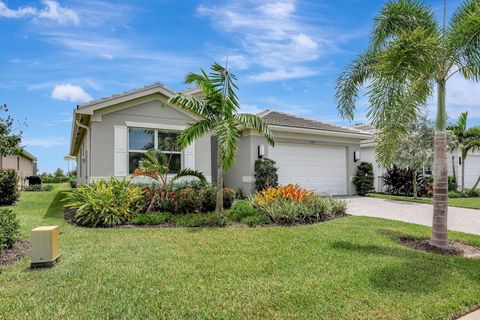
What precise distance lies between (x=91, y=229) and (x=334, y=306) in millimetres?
6491

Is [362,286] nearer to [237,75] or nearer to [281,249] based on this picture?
[281,249]

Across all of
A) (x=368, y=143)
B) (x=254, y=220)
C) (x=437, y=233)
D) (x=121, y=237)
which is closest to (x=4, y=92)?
(x=121, y=237)

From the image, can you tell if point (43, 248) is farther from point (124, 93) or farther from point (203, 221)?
point (124, 93)

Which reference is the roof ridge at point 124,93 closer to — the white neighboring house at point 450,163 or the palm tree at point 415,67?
the palm tree at point 415,67

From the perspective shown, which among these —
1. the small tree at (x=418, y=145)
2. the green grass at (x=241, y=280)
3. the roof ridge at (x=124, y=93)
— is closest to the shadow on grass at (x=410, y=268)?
the green grass at (x=241, y=280)

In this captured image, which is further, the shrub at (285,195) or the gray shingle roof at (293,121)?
the gray shingle roof at (293,121)

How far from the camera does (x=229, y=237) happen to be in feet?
21.7

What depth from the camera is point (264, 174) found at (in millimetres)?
13039

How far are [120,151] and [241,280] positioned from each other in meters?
8.34

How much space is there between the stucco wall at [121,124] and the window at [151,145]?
1.40 feet

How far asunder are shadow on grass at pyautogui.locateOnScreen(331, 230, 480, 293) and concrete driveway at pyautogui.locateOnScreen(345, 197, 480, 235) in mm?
3538

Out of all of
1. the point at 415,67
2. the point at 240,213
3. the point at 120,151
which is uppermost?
the point at 415,67

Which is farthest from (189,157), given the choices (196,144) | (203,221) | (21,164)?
(21,164)

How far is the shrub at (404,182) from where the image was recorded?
16766 millimetres
